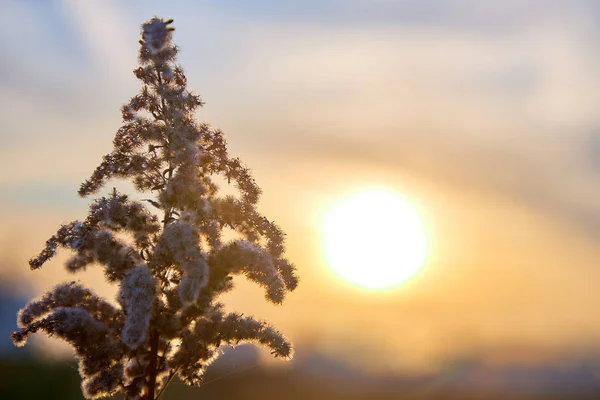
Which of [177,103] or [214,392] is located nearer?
[177,103]

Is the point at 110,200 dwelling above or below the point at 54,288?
above

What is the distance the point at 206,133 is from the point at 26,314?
5417mm

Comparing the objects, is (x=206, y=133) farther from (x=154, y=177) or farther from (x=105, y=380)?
(x=105, y=380)

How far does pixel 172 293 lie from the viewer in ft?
42.8

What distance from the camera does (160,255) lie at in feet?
41.3

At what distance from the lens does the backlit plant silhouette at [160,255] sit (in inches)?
491

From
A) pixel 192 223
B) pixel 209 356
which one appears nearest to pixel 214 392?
pixel 209 356

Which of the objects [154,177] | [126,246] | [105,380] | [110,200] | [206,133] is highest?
[206,133]

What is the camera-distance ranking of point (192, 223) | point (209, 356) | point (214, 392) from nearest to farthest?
point (192, 223), point (209, 356), point (214, 392)

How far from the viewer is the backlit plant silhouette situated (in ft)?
40.9

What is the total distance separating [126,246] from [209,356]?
302 centimetres

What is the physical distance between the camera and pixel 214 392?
3036cm

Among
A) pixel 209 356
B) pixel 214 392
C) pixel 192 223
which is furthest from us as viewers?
pixel 214 392

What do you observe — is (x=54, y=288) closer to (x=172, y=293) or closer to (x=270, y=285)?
(x=172, y=293)
